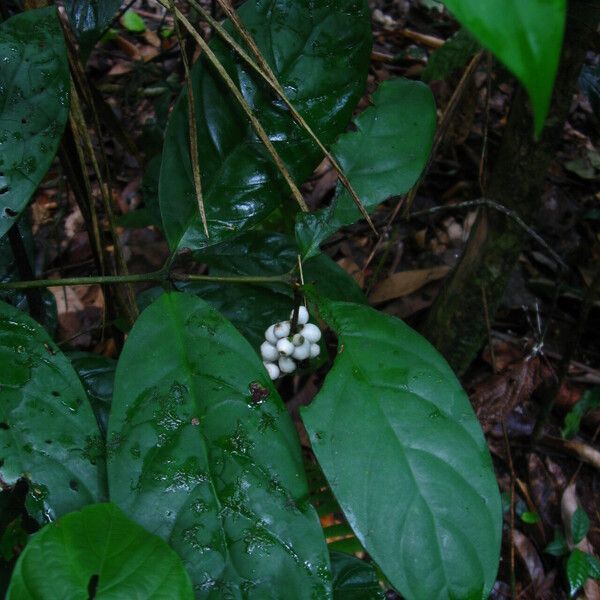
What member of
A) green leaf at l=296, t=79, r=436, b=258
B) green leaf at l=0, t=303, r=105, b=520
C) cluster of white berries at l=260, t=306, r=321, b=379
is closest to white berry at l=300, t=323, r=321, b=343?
cluster of white berries at l=260, t=306, r=321, b=379

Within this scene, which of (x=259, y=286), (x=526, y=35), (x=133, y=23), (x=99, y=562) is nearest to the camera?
(x=526, y=35)

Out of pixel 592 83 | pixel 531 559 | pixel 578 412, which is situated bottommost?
pixel 531 559

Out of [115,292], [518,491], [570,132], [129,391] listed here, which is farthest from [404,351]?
[570,132]

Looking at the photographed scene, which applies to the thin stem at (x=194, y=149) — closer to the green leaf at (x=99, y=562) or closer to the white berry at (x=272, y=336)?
the white berry at (x=272, y=336)

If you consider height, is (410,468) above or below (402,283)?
above

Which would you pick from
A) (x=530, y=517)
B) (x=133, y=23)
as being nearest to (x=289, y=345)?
(x=530, y=517)

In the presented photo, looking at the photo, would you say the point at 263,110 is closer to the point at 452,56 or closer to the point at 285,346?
the point at 285,346
